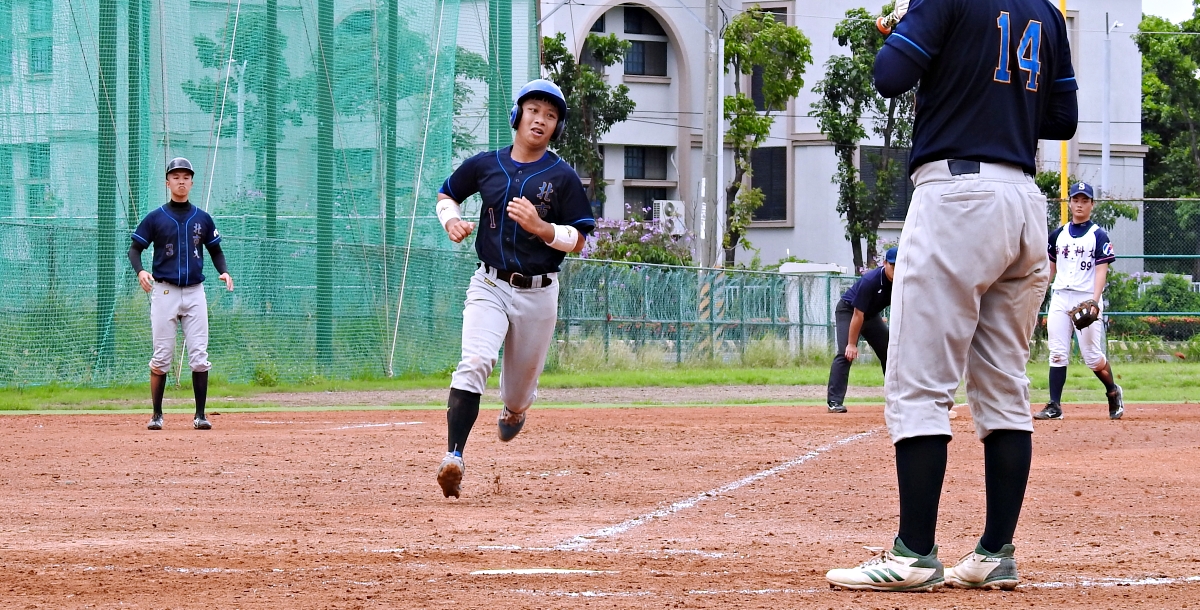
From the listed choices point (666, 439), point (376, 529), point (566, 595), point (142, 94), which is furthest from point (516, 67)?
point (566, 595)

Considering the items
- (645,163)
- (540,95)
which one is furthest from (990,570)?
(645,163)

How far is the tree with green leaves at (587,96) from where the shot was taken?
38.9 m

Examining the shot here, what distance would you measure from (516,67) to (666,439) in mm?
13017

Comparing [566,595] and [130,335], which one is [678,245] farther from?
[566,595]

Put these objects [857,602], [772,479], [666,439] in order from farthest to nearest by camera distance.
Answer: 1. [666,439]
2. [772,479]
3. [857,602]

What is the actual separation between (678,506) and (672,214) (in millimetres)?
32918

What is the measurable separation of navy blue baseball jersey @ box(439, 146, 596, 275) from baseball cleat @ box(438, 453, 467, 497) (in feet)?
3.50

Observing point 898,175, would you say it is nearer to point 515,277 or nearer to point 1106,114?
point 1106,114

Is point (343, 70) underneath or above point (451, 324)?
above

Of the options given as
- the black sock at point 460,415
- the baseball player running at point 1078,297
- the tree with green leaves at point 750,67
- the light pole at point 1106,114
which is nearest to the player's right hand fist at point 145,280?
the black sock at point 460,415

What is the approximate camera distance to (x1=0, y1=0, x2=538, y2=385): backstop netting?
17.8 metres

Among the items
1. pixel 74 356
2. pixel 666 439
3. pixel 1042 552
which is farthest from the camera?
A: pixel 74 356

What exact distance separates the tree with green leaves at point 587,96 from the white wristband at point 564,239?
31545 millimetres

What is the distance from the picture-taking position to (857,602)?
14.1 ft
